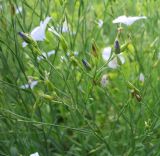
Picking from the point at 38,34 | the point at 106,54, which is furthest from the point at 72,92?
the point at 38,34

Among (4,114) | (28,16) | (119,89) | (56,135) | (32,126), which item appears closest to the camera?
(4,114)

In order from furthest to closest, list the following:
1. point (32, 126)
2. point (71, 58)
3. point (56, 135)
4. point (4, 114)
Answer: point (56, 135), point (32, 126), point (4, 114), point (71, 58)

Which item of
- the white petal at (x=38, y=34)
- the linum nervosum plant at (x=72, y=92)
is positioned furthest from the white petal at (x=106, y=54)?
the white petal at (x=38, y=34)

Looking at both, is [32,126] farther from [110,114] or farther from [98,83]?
[110,114]

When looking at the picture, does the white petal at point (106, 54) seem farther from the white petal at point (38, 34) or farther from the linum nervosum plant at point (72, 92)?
the white petal at point (38, 34)

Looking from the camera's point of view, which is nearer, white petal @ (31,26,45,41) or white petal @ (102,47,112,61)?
white petal @ (31,26,45,41)

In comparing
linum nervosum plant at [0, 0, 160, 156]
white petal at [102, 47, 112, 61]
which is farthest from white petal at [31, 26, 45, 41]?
white petal at [102, 47, 112, 61]

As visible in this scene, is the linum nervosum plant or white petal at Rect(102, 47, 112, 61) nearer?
the linum nervosum plant

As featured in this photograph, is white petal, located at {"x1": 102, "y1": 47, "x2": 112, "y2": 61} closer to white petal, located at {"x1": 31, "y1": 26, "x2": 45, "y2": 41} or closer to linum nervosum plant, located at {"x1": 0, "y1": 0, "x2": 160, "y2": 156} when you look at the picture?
linum nervosum plant, located at {"x1": 0, "y1": 0, "x2": 160, "y2": 156}

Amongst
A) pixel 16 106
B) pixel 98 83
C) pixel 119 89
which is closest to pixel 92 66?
pixel 98 83

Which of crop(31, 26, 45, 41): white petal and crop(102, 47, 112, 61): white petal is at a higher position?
crop(31, 26, 45, 41): white petal

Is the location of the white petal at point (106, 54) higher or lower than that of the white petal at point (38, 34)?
lower
